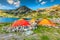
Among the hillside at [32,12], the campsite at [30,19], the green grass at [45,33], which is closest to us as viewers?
the green grass at [45,33]

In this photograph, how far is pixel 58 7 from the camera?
7.68 metres

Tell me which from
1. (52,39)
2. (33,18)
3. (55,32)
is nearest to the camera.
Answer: (52,39)

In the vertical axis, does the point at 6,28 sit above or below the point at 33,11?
below

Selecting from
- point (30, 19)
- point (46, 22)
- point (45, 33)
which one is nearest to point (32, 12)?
point (30, 19)

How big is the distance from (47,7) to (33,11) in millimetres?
629

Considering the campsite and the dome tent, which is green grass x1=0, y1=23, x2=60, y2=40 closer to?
the campsite

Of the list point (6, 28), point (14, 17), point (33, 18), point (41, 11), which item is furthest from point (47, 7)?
point (6, 28)

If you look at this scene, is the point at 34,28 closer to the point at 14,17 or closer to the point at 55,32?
the point at 55,32

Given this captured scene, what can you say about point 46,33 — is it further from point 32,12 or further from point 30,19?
point 32,12

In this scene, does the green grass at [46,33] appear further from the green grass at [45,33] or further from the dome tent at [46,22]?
the dome tent at [46,22]

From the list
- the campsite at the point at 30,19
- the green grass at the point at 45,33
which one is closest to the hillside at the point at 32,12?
the campsite at the point at 30,19

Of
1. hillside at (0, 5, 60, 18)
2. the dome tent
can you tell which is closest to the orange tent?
the dome tent

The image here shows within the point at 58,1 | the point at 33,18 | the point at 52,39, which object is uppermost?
the point at 58,1

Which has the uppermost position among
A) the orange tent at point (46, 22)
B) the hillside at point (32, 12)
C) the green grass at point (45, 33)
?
the hillside at point (32, 12)
